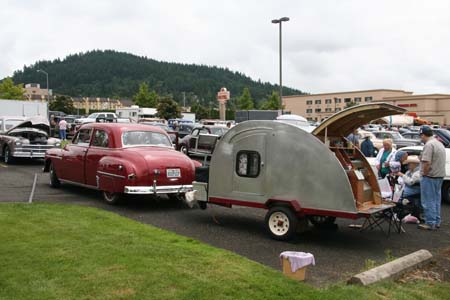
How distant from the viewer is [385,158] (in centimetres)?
1166

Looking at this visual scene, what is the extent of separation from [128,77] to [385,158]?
166m

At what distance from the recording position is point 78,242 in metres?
6.89

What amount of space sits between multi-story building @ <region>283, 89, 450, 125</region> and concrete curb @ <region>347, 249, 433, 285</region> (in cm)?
8868

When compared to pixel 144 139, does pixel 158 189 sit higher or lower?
lower

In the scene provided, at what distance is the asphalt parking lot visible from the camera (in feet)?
22.7

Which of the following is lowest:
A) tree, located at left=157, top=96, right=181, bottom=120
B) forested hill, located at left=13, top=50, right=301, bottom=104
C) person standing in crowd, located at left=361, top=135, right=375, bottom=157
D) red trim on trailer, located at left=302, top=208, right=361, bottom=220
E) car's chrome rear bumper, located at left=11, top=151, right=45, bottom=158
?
red trim on trailer, located at left=302, top=208, right=361, bottom=220

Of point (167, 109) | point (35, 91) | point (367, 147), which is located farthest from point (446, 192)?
point (35, 91)

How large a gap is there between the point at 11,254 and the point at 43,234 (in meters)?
1.20

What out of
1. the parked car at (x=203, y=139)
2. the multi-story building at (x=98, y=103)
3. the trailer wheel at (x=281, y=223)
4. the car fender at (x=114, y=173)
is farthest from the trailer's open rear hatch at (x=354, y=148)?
the multi-story building at (x=98, y=103)

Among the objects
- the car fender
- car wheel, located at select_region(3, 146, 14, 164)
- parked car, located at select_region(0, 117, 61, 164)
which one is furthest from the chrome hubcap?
car wheel, located at select_region(3, 146, 14, 164)

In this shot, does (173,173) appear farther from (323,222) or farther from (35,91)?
(35,91)

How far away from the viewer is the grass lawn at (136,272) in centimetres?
498

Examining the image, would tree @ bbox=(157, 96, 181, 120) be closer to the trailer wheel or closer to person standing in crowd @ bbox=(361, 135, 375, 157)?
person standing in crowd @ bbox=(361, 135, 375, 157)

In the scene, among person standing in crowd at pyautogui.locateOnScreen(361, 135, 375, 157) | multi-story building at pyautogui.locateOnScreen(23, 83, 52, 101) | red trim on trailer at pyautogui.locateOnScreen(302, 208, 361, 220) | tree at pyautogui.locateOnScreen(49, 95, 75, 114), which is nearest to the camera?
red trim on trailer at pyautogui.locateOnScreen(302, 208, 361, 220)
